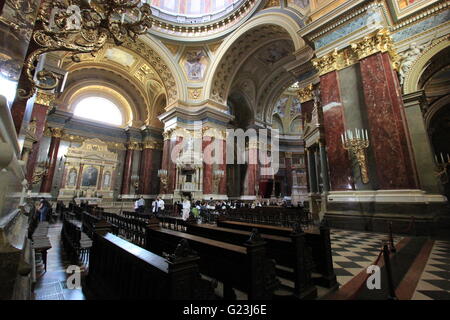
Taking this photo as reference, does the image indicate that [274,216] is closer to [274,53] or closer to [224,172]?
[224,172]

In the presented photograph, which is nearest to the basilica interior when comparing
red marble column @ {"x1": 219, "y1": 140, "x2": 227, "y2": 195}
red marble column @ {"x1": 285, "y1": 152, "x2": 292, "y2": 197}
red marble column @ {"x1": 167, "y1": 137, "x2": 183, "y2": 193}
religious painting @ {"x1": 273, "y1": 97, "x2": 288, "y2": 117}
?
red marble column @ {"x1": 167, "y1": 137, "x2": 183, "y2": 193}

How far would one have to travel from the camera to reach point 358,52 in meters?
6.93

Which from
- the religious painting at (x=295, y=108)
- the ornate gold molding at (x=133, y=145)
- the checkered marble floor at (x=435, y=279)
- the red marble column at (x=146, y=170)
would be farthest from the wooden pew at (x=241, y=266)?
the religious painting at (x=295, y=108)

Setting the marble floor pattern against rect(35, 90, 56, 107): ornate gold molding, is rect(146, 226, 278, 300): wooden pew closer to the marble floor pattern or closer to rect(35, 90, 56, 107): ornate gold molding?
the marble floor pattern

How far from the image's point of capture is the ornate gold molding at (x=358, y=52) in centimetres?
657

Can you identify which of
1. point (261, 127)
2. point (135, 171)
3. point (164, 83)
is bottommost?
point (135, 171)

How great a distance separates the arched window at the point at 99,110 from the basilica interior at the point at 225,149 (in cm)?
18

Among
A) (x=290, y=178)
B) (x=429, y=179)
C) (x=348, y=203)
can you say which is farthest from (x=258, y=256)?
(x=290, y=178)

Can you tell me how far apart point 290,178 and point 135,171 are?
15.0m

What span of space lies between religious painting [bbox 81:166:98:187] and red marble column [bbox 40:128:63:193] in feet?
6.48

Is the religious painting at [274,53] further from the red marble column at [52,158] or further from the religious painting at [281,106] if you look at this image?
the red marble column at [52,158]
